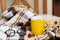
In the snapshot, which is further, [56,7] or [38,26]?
[56,7]

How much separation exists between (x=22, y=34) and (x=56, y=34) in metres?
0.26

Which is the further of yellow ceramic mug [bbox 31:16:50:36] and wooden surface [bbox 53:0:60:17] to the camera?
wooden surface [bbox 53:0:60:17]

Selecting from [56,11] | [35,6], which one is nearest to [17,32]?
[35,6]

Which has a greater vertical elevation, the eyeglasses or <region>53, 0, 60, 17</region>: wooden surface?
<region>53, 0, 60, 17</region>: wooden surface

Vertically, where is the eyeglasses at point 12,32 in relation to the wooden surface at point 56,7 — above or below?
below

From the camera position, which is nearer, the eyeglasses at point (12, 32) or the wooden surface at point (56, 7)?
the eyeglasses at point (12, 32)

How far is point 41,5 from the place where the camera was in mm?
1720

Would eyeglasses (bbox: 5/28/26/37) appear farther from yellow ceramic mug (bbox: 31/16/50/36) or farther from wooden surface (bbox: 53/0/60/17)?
wooden surface (bbox: 53/0/60/17)

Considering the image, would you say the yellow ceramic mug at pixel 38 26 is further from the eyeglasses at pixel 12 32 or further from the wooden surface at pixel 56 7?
the wooden surface at pixel 56 7

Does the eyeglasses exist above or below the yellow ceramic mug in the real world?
below

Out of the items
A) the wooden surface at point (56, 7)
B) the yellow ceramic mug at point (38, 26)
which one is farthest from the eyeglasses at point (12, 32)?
the wooden surface at point (56, 7)

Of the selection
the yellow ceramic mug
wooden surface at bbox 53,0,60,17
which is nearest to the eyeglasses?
the yellow ceramic mug

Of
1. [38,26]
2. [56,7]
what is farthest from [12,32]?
[56,7]

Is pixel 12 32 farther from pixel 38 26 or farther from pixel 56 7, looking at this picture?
pixel 56 7
